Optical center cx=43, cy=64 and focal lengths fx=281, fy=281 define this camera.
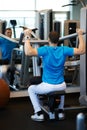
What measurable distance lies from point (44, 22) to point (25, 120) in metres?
2.72

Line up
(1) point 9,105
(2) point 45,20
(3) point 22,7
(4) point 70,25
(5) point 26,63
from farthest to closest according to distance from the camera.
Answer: (3) point 22,7 → (4) point 70,25 → (2) point 45,20 → (5) point 26,63 → (1) point 9,105

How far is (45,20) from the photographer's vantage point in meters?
5.99

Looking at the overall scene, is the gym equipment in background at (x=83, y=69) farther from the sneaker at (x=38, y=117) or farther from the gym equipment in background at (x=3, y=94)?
the gym equipment in background at (x=3, y=94)

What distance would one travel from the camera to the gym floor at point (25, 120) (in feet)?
11.9

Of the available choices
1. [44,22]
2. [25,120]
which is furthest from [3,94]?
[44,22]

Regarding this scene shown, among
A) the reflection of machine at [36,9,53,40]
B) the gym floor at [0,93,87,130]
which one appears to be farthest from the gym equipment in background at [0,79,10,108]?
the reflection of machine at [36,9,53,40]

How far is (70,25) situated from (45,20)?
3.95ft

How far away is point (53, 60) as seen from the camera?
147 inches

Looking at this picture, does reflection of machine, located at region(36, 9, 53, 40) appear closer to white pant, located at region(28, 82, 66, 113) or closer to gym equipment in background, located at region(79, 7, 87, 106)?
gym equipment in background, located at region(79, 7, 87, 106)

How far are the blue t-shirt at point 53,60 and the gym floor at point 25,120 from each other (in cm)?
57

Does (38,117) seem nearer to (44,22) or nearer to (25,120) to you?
(25,120)

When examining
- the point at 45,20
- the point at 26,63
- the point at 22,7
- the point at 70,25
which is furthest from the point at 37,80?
the point at 22,7

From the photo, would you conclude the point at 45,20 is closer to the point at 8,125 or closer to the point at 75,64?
the point at 75,64

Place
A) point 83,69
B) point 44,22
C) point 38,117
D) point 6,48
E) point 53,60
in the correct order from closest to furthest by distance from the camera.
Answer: point 53,60 < point 38,117 < point 83,69 < point 6,48 < point 44,22
